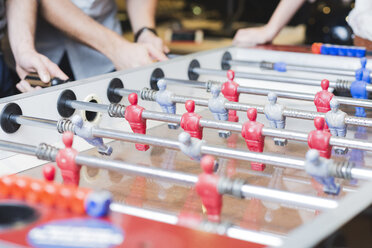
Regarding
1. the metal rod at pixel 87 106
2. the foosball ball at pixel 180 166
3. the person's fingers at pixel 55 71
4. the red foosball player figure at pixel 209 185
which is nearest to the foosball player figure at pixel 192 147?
the foosball ball at pixel 180 166

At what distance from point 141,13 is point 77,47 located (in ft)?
1.03

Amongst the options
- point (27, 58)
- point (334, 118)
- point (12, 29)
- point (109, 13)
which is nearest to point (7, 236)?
point (334, 118)

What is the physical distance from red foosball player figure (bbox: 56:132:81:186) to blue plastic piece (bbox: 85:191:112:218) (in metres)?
0.19

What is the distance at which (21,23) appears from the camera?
184cm

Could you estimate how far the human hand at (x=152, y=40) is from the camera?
2095 mm

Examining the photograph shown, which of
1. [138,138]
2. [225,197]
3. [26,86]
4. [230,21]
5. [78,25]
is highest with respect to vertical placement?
[230,21]

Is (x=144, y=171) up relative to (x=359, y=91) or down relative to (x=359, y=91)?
down

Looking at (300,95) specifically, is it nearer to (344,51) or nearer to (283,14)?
(344,51)

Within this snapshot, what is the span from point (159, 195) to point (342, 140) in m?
0.35

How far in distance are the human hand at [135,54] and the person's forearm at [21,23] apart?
1.01ft

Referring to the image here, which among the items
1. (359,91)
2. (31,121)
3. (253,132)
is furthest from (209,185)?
(359,91)

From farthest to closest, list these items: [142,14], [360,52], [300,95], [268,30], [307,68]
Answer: [142,14] < [268,30] < [360,52] < [307,68] < [300,95]

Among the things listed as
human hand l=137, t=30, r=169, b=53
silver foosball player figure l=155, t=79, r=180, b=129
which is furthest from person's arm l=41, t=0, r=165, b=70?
silver foosball player figure l=155, t=79, r=180, b=129

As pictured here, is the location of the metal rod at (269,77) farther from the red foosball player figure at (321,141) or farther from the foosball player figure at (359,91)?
the red foosball player figure at (321,141)
